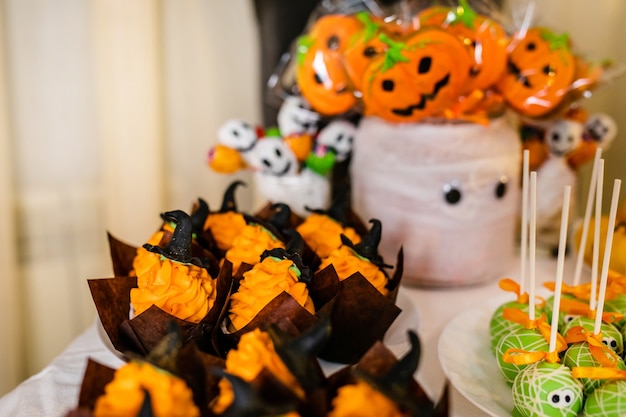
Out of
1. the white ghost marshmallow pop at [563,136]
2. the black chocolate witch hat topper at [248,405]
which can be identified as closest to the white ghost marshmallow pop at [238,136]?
the white ghost marshmallow pop at [563,136]

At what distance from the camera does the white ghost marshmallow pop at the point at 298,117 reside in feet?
3.14

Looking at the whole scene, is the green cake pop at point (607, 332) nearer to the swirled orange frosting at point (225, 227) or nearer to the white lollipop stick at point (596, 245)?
the white lollipop stick at point (596, 245)

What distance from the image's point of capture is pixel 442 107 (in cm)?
78

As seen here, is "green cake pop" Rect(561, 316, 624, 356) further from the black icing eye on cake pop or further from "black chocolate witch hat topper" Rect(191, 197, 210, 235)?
"black chocolate witch hat topper" Rect(191, 197, 210, 235)

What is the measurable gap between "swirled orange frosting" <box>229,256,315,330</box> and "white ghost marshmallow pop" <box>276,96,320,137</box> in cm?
41

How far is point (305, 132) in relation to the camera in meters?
0.97

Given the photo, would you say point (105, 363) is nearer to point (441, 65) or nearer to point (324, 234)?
point (324, 234)

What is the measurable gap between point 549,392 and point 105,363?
17.4 inches

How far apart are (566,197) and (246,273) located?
29 cm

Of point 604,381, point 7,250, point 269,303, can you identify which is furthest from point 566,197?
point 7,250

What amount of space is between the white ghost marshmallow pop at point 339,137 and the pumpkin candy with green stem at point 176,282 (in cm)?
39

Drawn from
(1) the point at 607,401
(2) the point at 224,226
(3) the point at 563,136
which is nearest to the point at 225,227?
(2) the point at 224,226

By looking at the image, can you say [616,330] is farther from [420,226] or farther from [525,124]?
[525,124]

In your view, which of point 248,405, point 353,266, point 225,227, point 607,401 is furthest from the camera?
point 225,227
